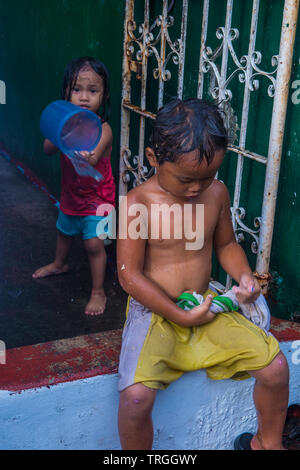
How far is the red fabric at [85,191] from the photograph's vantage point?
332 cm

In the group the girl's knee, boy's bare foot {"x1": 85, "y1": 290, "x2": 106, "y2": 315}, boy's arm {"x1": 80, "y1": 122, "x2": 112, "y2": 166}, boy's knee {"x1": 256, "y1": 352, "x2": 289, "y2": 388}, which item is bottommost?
boy's bare foot {"x1": 85, "y1": 290, "x2": 106, "y2": 315}

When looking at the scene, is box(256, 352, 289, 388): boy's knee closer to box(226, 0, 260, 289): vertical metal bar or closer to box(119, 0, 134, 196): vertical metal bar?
box(226, 0, 260, 289): vertical metal bar

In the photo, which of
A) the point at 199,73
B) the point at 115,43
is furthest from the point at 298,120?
the point at 115,43

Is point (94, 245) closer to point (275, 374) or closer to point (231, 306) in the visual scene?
point (231, 306)

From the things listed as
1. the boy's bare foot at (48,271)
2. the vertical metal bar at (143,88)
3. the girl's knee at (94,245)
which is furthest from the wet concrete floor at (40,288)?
the vertical metal bar at (143,88)

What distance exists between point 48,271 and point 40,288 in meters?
0.16

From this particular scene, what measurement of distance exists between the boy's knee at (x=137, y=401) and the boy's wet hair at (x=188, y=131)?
2.48ft

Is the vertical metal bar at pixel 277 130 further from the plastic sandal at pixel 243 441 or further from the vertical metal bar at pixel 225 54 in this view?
the plastic sandal at pixel 243 441

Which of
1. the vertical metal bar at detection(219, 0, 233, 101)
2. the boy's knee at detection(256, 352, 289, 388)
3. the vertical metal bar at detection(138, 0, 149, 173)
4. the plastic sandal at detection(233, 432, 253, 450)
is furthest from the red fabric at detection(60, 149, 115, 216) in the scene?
the boy's knee at detection(256, 352, 289, 388)

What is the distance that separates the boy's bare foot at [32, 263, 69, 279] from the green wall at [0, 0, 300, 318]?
0.77 m

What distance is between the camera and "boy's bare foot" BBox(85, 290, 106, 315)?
3.31 metres

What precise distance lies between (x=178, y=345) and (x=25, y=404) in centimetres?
57

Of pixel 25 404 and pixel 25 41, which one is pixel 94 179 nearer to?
pixel 25 404

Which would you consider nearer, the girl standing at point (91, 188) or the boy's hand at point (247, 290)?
the boy's hand at point (247, 290)
